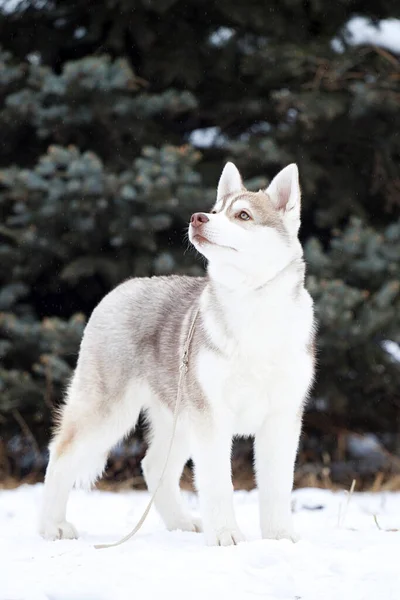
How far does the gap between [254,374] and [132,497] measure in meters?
2.80

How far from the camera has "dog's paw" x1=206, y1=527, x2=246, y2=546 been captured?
3680 mm

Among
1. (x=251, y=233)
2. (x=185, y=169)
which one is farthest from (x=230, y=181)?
(x=185, y=169)

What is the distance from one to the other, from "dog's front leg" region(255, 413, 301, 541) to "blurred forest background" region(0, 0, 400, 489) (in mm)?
2656

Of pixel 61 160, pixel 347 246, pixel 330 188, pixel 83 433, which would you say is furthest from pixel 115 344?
pixel 330 188

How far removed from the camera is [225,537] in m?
3.69

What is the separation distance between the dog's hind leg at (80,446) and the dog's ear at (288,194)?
1.31m

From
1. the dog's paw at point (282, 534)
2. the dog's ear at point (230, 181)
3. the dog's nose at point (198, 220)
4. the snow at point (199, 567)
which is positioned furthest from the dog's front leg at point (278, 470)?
the dog's ear at point (230, 181)

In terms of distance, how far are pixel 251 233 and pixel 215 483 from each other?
116 centimetres

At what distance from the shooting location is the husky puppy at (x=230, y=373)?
12.3 feet

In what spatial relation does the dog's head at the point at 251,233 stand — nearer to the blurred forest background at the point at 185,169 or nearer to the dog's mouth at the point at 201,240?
the dog's mouth at the point at 201,240

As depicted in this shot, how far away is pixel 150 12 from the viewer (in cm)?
774

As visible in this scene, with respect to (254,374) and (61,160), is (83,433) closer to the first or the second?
(254,374)

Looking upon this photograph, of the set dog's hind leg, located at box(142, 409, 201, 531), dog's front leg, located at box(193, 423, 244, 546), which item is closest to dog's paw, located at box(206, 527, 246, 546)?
dog's front leg, located at box(193, 423, 244, 546)

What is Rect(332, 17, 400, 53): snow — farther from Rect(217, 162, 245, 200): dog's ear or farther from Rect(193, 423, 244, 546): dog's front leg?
Rect(193, 423, 244, 546): dog's front leg
